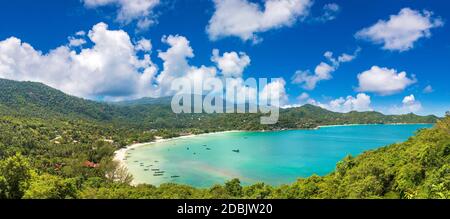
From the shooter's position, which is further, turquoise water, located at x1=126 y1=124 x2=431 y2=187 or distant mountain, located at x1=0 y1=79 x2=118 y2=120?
distant mountain, located at x1=0 y1=79 x2=118 y2=120

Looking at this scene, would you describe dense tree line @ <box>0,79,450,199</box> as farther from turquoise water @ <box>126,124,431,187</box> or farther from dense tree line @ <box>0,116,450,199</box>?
turquoise water @ <box>126,124,431,187</box>

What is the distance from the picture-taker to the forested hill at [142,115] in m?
106

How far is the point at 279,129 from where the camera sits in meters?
128

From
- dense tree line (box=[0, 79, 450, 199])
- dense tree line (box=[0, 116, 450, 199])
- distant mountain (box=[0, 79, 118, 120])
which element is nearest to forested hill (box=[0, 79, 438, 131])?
distant mountain (box=[0, 79, 118, 120])

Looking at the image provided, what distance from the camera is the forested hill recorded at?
348ft

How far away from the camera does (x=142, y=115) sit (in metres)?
162

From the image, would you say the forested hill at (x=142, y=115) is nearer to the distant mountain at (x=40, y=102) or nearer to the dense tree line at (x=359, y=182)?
the distant mountain at (x=40, y=102)

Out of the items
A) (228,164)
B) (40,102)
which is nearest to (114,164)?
(228,164)

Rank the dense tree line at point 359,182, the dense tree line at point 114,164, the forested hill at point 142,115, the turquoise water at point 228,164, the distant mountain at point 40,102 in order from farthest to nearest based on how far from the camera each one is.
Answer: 1. the forested hill at point 142,115
2. the distant mountain at point 40,102
3. the turquoise water at point 228,164
4. the dense tree line at point 114,164
5. the dense tree line at point 359,182

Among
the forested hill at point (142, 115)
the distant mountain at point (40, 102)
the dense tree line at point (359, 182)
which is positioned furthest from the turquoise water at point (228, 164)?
the distant mountain at point (40, 102)

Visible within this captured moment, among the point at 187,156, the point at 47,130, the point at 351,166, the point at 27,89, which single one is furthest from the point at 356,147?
the point at 27,89

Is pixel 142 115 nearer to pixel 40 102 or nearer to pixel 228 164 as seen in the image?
pixel 40 102
